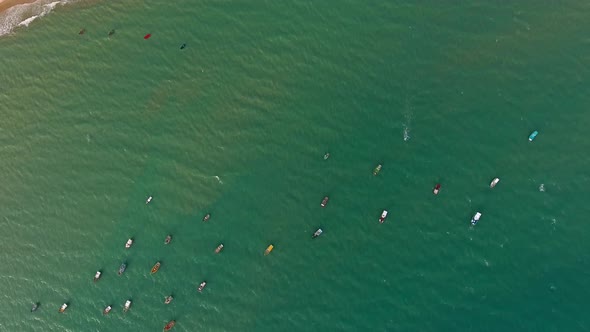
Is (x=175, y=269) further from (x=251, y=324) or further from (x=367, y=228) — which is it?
(x=367, y=228)

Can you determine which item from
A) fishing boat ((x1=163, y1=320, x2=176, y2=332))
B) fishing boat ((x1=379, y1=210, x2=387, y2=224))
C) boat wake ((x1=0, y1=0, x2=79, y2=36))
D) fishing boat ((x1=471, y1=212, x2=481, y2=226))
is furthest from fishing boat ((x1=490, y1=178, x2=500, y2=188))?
boat wake ((x1=0, y1=0, x2=79, y2=36))

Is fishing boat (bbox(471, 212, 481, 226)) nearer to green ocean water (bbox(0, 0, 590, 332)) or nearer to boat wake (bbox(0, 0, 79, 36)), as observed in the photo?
green ocean water (bbox(0, 0, 590, 332))

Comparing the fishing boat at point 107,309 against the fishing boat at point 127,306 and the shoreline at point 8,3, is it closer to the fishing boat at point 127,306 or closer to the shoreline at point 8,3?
the fishing boat at point 127,306

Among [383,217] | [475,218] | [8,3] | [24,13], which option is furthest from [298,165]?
[8,3]

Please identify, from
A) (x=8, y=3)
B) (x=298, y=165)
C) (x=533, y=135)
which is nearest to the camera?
(x=533, y=135)

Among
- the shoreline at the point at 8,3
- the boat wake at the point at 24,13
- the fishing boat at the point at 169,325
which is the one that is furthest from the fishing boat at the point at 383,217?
the shoreline at the point at 8,3

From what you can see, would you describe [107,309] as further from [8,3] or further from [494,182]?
[494,182]

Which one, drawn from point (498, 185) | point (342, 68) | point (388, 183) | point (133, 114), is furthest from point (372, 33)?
point (133, 114)
